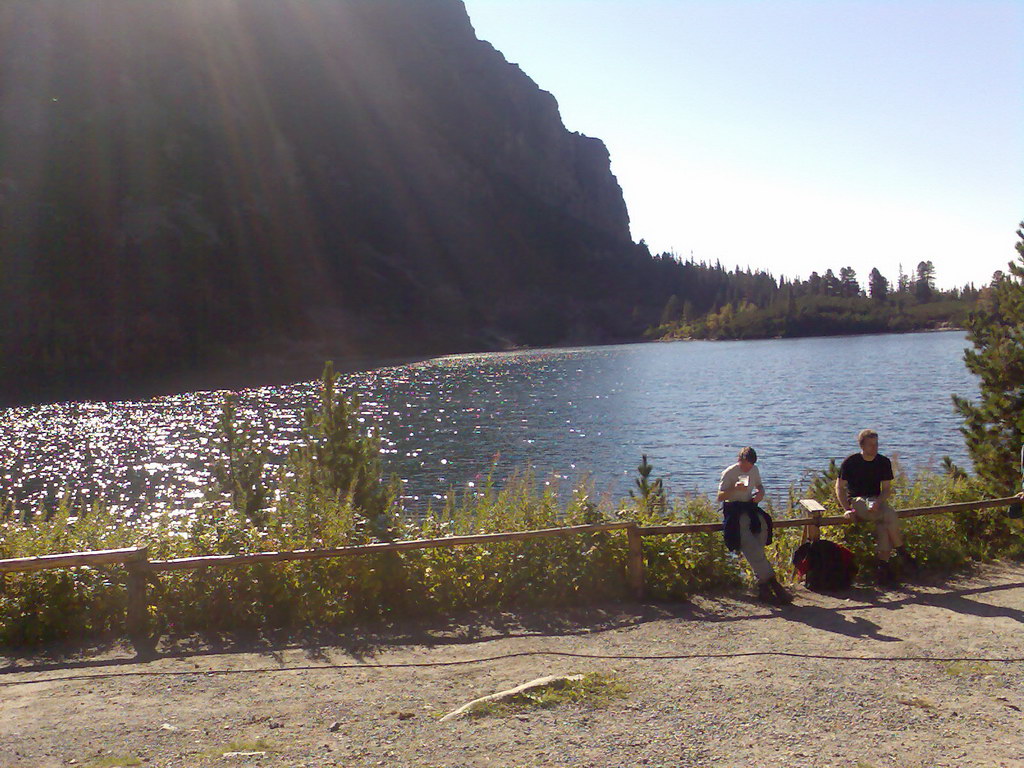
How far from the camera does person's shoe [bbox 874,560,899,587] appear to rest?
380 inches

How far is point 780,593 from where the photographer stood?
8.99m

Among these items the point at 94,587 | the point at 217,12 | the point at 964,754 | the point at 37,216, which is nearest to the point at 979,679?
the point at 964,754

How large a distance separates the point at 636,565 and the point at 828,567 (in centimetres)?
219

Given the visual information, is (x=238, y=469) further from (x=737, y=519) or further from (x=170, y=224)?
(x=170, y=224)

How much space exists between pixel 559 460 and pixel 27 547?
3025cm

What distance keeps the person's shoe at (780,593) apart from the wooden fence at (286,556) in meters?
0.73

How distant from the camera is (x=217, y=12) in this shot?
18688 cm

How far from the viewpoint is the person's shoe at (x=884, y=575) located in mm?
9656

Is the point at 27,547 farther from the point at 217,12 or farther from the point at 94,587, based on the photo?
the point at 217,12

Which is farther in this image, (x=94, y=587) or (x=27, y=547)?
(x=27, y=547)

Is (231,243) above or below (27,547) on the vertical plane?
above

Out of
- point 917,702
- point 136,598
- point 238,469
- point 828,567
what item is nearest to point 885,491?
point 828,567

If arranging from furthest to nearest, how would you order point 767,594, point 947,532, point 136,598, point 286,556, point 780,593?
point 947,532
point 767,594
point 780,593
point 286,556
point 136,598

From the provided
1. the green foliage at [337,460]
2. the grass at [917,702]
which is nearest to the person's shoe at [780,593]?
the grass at [917,702]
